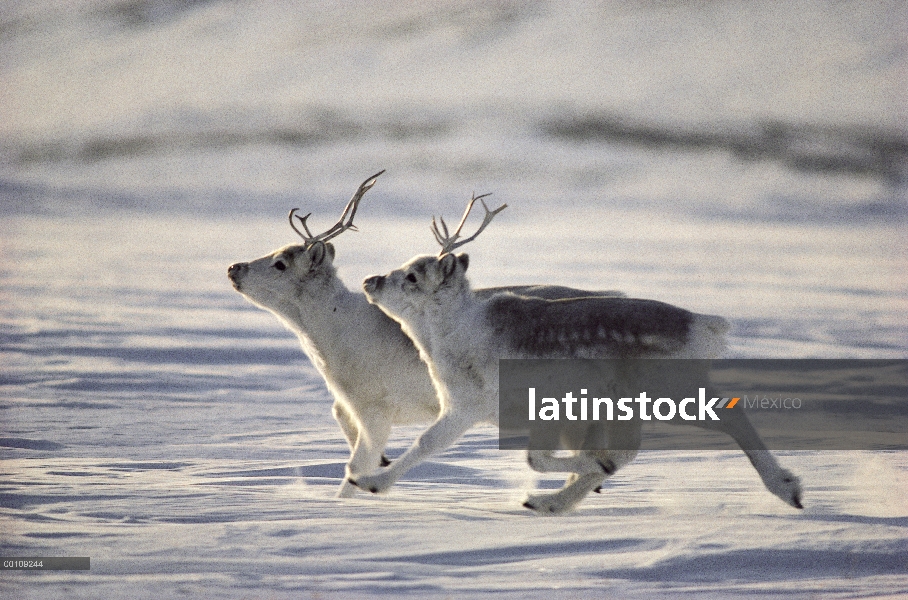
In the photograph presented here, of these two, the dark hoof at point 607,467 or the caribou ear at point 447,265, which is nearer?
the dark hoof at point 607,467

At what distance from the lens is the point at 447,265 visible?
10078mm

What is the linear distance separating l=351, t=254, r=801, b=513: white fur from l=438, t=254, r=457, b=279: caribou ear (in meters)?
0.01

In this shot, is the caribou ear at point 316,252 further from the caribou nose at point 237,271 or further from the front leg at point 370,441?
the front leg at point 370,441

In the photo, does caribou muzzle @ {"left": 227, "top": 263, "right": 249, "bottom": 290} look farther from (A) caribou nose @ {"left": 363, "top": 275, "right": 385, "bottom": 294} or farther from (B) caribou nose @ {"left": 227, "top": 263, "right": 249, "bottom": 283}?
(A) caribou nose @ {"left": 363, "top": 275, "right": 385, "bottom": 294}

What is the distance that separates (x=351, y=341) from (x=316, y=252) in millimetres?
757

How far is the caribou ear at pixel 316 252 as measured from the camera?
1096 centimetres

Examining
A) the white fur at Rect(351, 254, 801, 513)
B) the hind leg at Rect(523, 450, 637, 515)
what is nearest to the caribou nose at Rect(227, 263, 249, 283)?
the white fur at Rect(351, 254, 801, 513)

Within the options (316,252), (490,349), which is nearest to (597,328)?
(490,349)

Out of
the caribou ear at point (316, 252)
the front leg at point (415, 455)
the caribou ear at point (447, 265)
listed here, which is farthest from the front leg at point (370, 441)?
the caribou ear at point (447, 265)

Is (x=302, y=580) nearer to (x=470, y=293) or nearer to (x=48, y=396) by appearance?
(x=470, y=293)

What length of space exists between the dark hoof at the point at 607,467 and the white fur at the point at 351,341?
Result: 5.19 ft

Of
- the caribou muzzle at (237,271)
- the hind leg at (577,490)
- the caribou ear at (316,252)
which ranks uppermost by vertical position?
the caribou ear at (316,252)

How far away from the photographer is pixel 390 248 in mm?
30703

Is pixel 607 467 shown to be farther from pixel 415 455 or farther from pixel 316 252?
pixel 316 252
